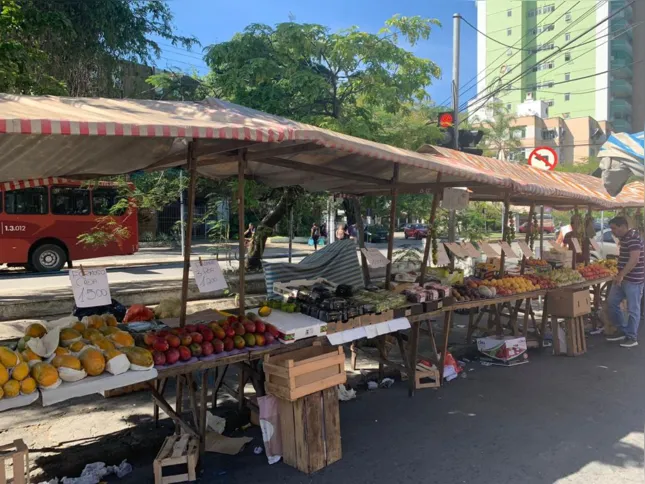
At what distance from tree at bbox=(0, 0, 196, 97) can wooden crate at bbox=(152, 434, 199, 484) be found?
15.9 feet

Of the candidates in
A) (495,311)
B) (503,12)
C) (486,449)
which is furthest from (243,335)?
(503,12)

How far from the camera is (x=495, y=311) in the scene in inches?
280

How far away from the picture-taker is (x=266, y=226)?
1052 centimetres

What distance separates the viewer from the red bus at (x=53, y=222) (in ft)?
45.5

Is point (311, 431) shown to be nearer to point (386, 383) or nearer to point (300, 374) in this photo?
point (300, 374)

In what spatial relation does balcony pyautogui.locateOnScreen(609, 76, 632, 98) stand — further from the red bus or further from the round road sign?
the red bus

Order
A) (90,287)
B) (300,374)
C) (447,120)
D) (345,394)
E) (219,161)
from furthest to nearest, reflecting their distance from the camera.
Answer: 1. (447,120)
2. (345,394)
3. (219,161)
4. (300,374)
5. (90,287)

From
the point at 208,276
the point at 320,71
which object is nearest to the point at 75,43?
the point at 320,71

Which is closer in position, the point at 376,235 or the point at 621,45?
the point at 376,235

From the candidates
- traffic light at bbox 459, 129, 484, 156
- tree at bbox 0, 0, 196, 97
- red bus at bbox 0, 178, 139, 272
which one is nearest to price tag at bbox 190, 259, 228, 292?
tree at bbox 0, 0, 196, 97

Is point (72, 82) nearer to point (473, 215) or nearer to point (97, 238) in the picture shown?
point (97, 238)

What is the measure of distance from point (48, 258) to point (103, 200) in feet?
8.01

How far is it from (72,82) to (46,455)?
25.2 ft

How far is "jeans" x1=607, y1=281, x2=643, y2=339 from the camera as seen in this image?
7238 mm
